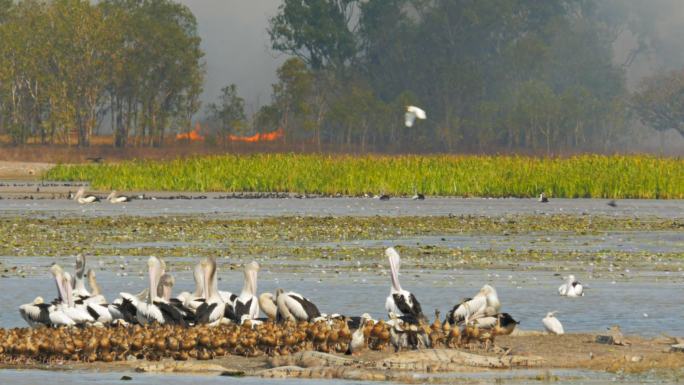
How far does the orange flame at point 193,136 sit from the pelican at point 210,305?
118073mm

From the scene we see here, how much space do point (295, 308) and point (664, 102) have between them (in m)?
153

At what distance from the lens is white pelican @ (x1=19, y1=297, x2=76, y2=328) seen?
16970 millimetres

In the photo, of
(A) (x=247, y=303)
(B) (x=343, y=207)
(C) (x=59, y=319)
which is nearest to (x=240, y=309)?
(A) (x=247, y=303)

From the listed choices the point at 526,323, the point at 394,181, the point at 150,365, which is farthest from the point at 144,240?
the point at 394,181

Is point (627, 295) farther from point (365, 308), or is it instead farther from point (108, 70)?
point (108, 70)

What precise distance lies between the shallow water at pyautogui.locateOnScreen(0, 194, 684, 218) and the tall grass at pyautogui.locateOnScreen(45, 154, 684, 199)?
2.11 metres

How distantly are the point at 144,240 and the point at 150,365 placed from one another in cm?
2017

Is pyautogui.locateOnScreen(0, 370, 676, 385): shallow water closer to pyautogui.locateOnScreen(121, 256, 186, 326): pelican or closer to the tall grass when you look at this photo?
pyautogui.locateOnScreen(121, 256, 186, 326): pelican

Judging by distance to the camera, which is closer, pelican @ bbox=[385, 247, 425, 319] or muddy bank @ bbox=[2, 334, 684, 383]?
muddy bank @ bbox=[2, 334, 684, 383]

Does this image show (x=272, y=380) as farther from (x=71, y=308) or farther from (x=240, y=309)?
(x=71, y=308)

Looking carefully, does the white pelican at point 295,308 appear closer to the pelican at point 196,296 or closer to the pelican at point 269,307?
the pelican at point 269,307

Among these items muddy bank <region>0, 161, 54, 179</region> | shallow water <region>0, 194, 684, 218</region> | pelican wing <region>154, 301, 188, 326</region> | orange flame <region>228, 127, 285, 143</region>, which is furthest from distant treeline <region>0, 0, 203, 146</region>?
pelican wing <region>154, 301, 188, 326</region>

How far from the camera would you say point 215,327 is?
16438 mm

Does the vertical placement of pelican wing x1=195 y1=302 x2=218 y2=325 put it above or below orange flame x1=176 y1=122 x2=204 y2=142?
below
